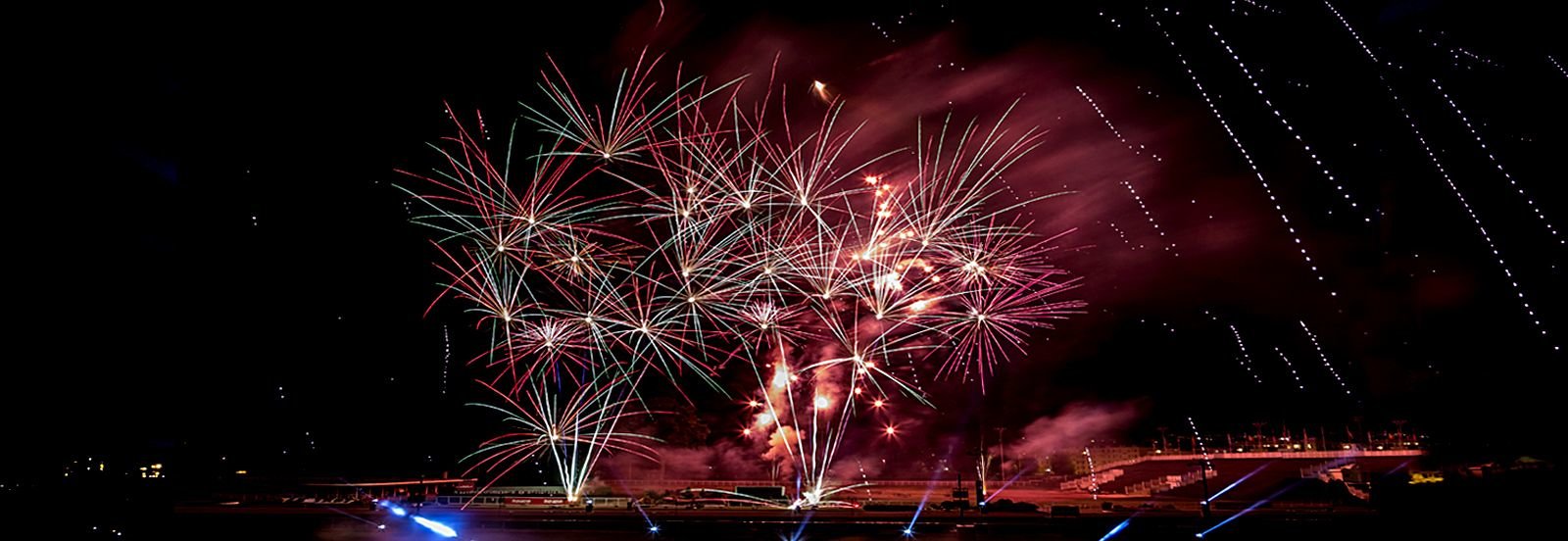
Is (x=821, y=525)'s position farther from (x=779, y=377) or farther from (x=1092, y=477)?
(x=1092, y=477)

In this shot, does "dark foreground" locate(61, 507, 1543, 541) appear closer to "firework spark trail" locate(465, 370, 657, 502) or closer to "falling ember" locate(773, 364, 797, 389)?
"firework spark trail" locate(465, 370, 657, 502)

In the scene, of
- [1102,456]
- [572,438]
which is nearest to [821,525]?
[572,438]

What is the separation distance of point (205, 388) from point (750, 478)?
16.0m

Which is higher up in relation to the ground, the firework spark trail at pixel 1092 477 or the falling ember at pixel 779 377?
the falling ember at pixel 779 377

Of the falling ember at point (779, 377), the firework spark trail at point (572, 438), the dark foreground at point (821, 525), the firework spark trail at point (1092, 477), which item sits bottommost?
the firework spark trail at point (1092, 477)

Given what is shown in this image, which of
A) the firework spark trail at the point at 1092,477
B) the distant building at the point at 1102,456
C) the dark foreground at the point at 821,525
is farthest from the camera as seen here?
the distant building at the point at 1102,456

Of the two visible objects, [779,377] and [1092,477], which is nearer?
[779,377]

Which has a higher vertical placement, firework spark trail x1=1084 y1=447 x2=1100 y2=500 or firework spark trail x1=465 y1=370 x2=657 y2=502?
firework spark trail x1=465 y1=370 x2=657 y2=502

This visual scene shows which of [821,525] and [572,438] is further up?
[572,438]

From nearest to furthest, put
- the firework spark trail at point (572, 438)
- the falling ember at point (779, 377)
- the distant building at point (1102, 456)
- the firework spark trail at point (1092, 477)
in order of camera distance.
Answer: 1. the firework spark trail at point (572, 438)
2. the falling ember at point (779, 377)
3. the firework spark trail at point (1092, 477)
4. the distant building at point (1102, 456)

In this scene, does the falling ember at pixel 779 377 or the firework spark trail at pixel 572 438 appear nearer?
the firework spark trail at pixel 572 438

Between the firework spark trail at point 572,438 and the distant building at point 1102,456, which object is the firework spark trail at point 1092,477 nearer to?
the distant building at point 1102,456

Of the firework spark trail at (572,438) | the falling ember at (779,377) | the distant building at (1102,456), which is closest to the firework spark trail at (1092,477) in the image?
the distant building at (1102,456)

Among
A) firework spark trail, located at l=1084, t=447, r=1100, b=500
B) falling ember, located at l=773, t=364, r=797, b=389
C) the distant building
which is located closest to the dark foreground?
falling ember, located at l=773, t=364, r=797, b=389
